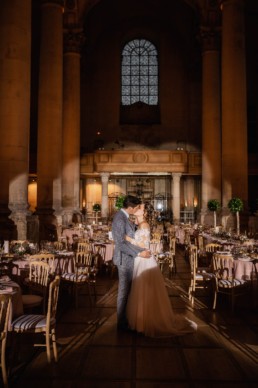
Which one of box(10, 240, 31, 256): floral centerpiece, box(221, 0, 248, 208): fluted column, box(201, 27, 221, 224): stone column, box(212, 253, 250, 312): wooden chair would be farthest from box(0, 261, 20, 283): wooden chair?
box(201, 27, 221, 224): stone column

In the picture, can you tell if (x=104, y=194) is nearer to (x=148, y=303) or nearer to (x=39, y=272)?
(x=39, y=272)

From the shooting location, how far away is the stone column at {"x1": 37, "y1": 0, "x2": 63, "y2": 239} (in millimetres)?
15969

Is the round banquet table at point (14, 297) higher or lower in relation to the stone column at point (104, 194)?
lower

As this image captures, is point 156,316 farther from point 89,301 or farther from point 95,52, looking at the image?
point 95,52

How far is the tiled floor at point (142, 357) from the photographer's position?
4191 mm

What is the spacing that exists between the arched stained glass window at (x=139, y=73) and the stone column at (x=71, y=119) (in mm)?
8387

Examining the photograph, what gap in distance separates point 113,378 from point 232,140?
13002 mm

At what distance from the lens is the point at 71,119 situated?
21.6 meters

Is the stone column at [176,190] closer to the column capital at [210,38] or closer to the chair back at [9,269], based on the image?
the column capital at [210,38]

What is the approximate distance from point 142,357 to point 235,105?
12830 mm

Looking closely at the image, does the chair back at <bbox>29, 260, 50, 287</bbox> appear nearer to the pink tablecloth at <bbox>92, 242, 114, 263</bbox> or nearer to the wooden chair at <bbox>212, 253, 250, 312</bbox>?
the wooden chair at <bbox>212, 253, 250, 312</bbox>

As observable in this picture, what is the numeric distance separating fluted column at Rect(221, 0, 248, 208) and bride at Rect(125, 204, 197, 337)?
10646 millimetres

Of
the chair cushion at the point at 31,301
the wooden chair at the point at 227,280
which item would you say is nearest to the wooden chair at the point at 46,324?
the chair cushion at the point at 31,301

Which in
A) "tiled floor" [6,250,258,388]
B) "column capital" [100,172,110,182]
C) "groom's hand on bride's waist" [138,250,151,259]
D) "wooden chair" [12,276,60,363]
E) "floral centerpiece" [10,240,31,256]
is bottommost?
"tiled floor" [6,250,258,388]
